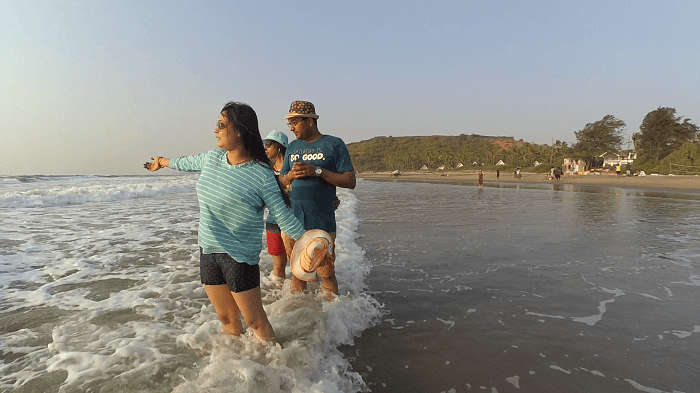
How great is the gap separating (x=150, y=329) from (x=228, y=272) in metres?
1.58

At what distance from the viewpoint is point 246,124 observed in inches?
93.1

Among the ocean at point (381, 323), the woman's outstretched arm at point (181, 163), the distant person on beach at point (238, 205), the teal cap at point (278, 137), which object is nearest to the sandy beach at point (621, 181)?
the ocean at point (381, 323)

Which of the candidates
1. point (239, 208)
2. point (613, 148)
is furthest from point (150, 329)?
point (613, 148)

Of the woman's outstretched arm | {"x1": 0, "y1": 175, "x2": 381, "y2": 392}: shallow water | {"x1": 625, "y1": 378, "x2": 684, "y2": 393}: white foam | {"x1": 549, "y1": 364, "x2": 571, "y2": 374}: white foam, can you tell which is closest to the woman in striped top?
the woman's outstretched arm

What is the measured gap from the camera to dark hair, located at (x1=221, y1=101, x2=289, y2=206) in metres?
2.36

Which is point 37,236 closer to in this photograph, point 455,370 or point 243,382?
point 243,382

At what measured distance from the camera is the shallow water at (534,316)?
8.48 ft

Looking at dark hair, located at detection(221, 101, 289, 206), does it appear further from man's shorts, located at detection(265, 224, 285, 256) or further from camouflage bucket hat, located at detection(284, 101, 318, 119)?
man's shorts, located at detection(265, 224, 285, 256)

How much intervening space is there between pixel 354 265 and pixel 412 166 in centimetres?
13987

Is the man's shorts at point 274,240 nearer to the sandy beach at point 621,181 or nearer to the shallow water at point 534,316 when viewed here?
the shallow water at point 534,316

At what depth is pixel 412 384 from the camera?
8.18 feet

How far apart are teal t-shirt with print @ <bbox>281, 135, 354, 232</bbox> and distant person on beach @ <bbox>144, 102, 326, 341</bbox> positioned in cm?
101

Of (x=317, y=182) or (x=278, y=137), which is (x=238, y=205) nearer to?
(x=317, y=182)

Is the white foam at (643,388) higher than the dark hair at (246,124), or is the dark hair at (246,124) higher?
the dark hair at (246,124)
